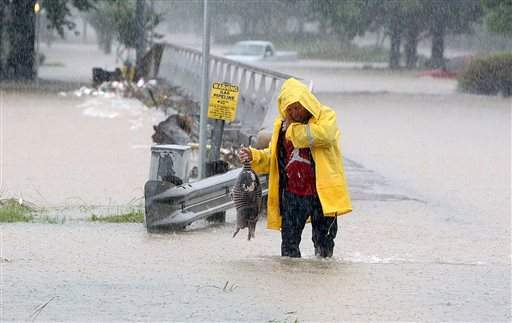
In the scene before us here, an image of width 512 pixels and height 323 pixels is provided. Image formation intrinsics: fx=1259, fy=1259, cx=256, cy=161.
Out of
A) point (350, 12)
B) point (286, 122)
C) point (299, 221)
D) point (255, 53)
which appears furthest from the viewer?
point (350, 12)

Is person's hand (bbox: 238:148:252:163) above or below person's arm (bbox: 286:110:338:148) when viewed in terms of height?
below

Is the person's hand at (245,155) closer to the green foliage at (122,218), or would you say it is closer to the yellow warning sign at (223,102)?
the green foliage at (122,218)

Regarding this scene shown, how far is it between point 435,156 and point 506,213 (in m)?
6.35

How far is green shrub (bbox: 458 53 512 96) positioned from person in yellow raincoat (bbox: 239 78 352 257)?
1231 inches

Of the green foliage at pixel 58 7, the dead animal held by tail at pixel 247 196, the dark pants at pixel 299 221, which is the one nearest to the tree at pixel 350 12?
the green foliage at pixel 58 7

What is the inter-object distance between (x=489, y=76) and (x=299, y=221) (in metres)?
32.1

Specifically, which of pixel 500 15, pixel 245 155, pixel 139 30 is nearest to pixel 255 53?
pixel 139 30

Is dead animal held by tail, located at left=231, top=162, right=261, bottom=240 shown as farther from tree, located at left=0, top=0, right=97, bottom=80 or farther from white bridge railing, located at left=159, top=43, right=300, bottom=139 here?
tree, located at left=0, top=0, right=97, bottom=80

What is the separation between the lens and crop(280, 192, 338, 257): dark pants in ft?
29.0

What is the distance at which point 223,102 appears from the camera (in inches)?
469

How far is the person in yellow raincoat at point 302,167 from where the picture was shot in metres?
8.57

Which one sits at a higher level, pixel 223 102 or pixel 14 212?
pixel 223 102

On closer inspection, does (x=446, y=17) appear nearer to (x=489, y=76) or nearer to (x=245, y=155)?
(x=489, y=76)

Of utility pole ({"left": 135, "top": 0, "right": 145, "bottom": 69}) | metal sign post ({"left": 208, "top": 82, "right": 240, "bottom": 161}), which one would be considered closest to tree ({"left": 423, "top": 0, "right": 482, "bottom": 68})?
utility pole ({"left": 135, "top": 0, "right": 145, "bottom": 69})
